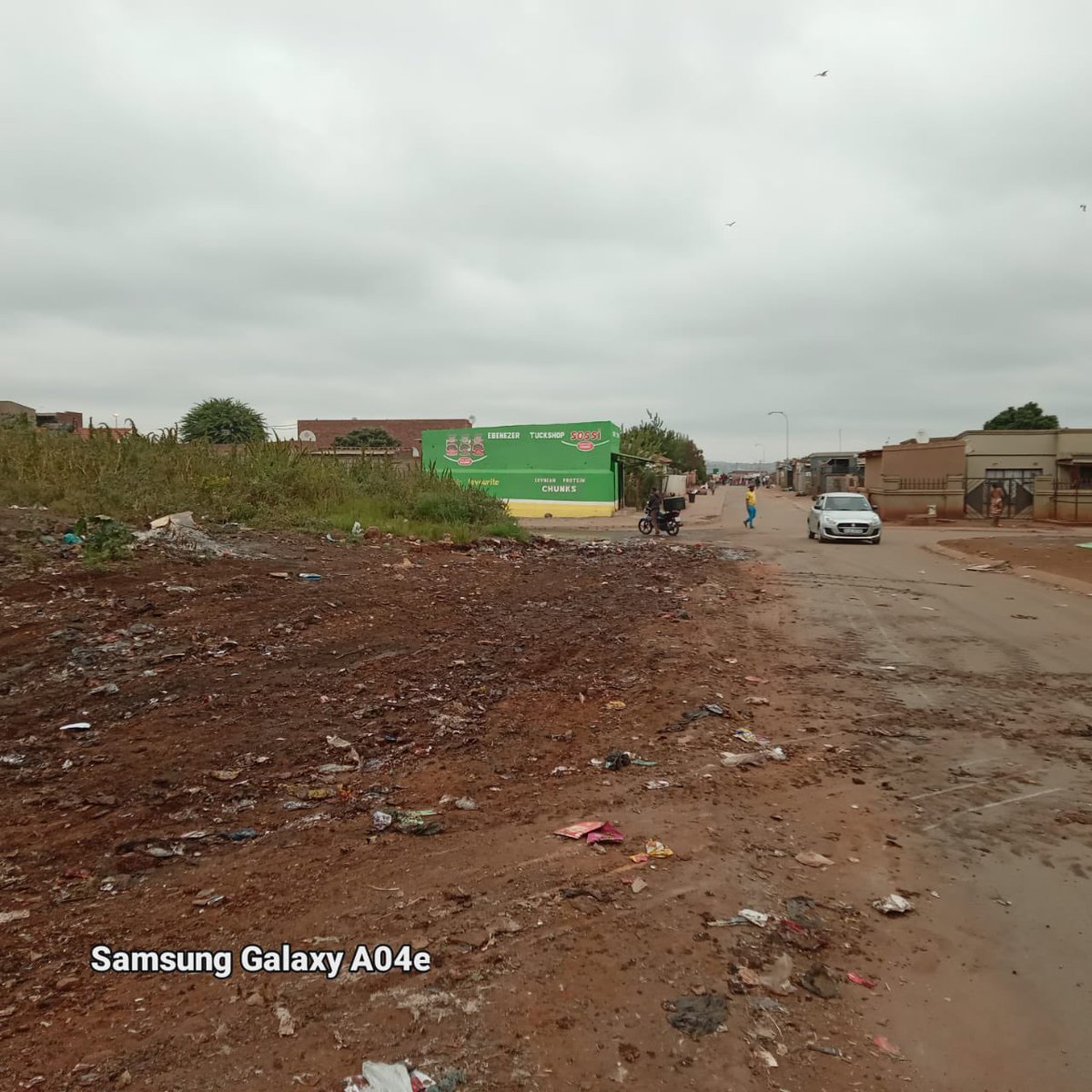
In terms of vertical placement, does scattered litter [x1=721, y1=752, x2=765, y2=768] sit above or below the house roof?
below

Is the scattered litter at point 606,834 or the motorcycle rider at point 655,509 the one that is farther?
the motorcycle rider at point 655,509

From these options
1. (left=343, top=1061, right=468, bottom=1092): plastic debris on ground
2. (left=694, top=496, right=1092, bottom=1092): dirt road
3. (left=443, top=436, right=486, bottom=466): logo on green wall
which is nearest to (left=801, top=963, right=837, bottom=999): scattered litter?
(left=694, top=496, right=1092, bottom=1092): dirt road

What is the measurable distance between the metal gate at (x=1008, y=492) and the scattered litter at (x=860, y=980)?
126 ft

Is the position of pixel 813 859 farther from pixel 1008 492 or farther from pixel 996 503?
pixel 1008 492

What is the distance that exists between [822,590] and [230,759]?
1118cm

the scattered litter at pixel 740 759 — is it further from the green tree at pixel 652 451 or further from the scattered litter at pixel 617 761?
the green tree at pixel 652 451

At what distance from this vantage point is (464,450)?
40375 millimetres

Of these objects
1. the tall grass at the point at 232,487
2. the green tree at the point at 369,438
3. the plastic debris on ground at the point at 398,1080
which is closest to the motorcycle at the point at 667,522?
the tall grass at the point at 232,487

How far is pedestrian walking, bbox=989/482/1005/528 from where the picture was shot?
3379 centimetres

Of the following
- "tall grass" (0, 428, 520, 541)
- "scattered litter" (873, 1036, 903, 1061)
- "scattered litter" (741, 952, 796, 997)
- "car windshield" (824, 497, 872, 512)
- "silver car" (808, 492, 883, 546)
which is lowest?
"scattered litter" (873, 1036, 903, 1061)

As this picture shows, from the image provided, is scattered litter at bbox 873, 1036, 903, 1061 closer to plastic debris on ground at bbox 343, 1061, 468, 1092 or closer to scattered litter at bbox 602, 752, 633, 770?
plastic debris on ground at bbox 343, 1061, 468, 1092

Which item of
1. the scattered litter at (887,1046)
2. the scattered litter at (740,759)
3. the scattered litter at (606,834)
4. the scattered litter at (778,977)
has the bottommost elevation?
the scattered litter at (887,1046)

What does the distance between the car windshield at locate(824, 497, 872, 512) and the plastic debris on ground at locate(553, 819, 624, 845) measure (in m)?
22.4

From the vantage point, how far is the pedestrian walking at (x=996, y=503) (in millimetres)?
33794
